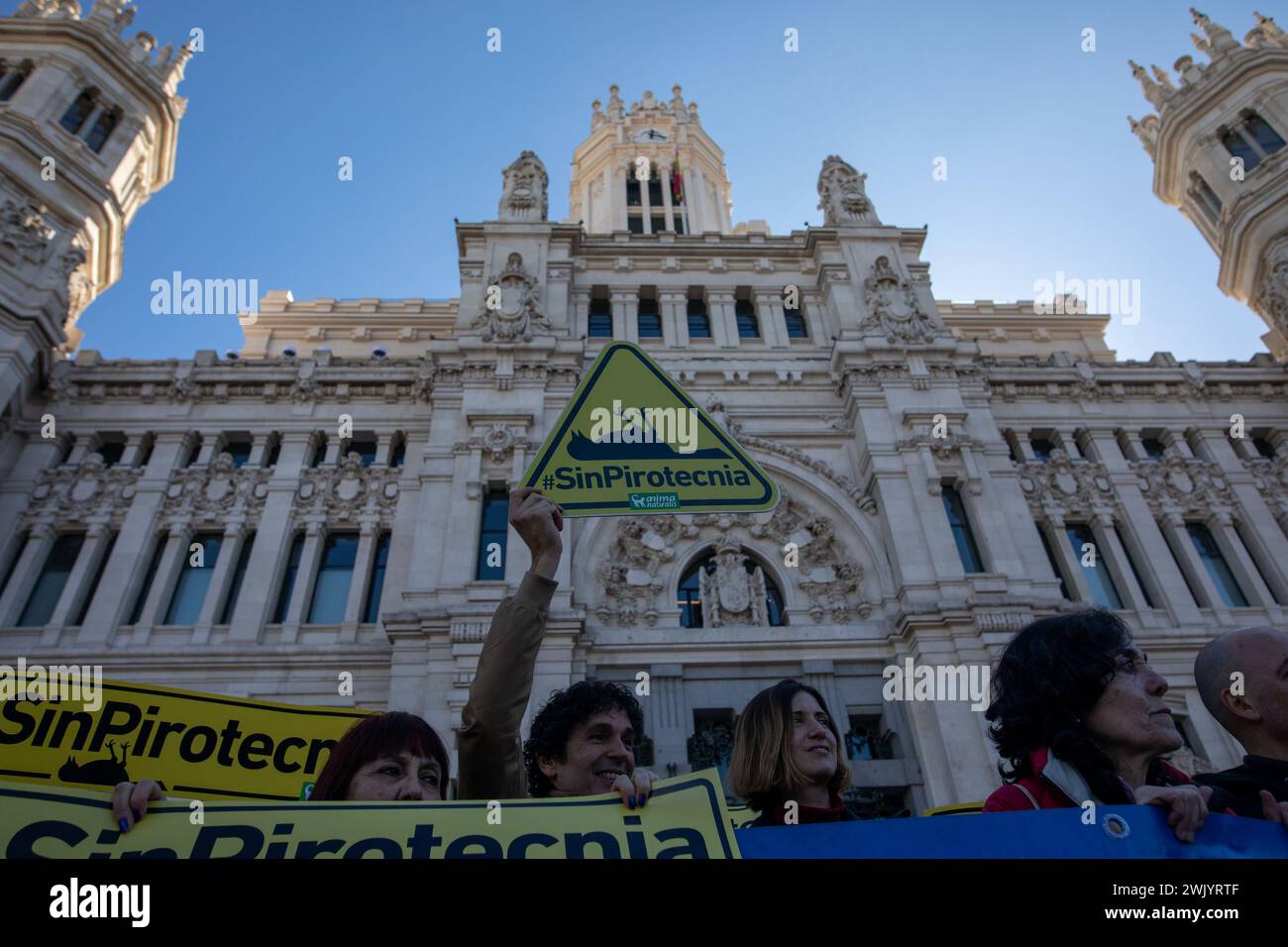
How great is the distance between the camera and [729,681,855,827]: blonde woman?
4.32 metres

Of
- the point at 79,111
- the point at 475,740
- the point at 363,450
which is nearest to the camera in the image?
the point at 475,740

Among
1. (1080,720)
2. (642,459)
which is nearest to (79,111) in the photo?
(642,459)

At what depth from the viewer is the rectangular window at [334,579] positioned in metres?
17.5

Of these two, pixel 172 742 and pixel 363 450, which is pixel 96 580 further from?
pixel 172 742

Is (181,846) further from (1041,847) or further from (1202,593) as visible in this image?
(1202,593)

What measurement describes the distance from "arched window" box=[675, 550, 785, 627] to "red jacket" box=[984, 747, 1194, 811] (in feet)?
43.4

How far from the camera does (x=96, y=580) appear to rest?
17531 millimetres

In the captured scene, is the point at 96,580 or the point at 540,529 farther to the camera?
→ the point at 96,580

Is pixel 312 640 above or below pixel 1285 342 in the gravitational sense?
below

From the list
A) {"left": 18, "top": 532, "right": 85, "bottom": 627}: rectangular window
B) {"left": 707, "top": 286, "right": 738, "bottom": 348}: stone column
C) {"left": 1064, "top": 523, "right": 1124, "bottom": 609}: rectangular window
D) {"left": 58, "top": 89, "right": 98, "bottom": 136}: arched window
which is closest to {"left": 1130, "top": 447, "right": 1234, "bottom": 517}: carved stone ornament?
{"left": 1064, "top": 523, "right": 1124, "bottom": 609}: rectangular window

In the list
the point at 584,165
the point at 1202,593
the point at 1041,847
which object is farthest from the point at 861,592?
the point at 584,165

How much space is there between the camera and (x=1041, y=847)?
3100 mm

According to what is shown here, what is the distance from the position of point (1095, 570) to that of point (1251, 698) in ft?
57.5

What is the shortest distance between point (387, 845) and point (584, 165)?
4731 centimetres
